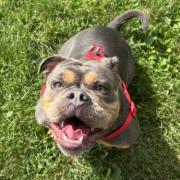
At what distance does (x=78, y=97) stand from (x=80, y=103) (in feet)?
0.18

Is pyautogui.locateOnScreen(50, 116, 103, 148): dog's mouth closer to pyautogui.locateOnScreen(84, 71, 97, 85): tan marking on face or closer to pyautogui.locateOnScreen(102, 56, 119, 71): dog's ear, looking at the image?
pyautogui.locateOnScreen(84, 71, 97, 85): tan marking on face

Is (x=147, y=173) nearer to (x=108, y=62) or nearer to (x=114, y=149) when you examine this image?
(x=114, y=149)

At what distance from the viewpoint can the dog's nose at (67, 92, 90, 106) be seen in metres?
3.21

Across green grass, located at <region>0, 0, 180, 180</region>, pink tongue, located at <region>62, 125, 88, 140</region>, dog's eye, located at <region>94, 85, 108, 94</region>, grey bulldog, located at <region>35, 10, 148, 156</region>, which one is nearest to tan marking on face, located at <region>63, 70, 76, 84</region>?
grey bulldog, located at <region>35, 10, 148, 156</region>

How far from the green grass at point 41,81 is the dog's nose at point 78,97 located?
1377mm

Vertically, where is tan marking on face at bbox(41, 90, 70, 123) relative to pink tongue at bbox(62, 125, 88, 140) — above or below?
above

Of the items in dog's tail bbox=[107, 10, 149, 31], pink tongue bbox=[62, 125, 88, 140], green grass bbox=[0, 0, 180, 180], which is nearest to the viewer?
pink tongue bbox=[62, 125, 88, 140]

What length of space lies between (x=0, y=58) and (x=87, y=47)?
114 centimetres

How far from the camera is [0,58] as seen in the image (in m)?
4.93

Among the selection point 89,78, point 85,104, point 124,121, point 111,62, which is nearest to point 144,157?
point 124,121

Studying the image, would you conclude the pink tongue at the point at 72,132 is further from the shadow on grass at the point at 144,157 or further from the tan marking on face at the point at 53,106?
the shadow on grass at the point at 144,157

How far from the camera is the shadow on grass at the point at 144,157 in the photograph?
4.48m

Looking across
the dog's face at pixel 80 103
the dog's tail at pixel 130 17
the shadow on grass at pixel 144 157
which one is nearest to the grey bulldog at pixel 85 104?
the dog's face at pixel 80 103

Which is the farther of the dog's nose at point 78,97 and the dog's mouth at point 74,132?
the dog's mouth at point 74,132
